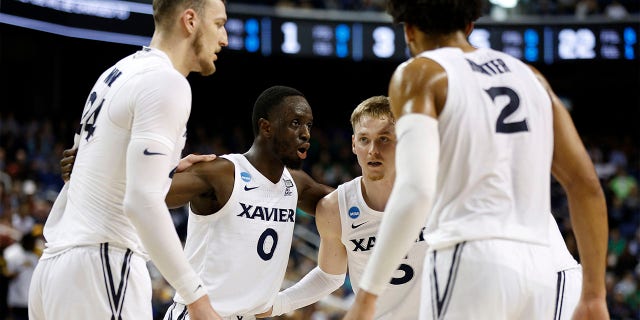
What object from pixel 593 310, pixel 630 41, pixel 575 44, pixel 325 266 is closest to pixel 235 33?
pixel 575 44

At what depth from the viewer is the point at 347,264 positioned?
4996 millimetres

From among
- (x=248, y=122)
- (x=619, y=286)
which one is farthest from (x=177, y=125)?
(x=248, y=122)

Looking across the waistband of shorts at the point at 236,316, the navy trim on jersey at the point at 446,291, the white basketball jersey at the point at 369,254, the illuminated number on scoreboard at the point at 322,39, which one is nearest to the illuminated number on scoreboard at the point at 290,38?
the illuminated number on scoreboard at the point at 322,39

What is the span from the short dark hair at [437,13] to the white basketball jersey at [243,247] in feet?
5.64

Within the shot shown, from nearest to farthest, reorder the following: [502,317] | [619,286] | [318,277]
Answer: [502,317] < [318,277] < [619,286]

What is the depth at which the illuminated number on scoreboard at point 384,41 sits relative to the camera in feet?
54.4

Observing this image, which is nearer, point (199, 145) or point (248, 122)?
point (199, 145)

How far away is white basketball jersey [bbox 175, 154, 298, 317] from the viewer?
436cm

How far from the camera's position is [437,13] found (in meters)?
3.01

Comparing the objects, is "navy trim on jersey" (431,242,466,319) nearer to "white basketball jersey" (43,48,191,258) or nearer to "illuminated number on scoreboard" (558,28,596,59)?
"white basketball jersey" (43,48,191,258)

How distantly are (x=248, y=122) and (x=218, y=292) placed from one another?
56.0 ft

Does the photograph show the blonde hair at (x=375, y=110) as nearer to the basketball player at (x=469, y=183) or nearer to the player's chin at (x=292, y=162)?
the player's chin at (x=292, y=162)

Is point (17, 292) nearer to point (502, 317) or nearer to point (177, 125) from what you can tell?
point (177, 125)

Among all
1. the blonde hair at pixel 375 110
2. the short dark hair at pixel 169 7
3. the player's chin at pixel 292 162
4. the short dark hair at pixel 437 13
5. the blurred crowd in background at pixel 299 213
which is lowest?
the blurred crowd in background at pixel 299 213
